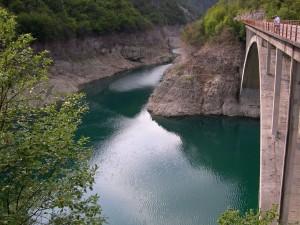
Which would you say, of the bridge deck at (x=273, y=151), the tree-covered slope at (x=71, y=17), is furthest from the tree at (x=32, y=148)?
the tree-covered slope at (x=71, y=17)

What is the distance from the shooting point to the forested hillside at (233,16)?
3575 cm

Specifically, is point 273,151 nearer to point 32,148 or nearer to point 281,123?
point 281,123

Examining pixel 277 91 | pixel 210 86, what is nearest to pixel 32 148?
pixel 277 91

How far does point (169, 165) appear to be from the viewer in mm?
29625

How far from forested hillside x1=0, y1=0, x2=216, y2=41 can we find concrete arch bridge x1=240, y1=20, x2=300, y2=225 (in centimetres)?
3266

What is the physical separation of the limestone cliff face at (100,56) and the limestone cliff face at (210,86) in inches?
549

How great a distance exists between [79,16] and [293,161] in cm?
6070

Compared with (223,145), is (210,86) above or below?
above

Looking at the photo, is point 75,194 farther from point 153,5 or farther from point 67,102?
point 153,5

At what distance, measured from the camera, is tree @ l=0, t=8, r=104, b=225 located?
7.52 m

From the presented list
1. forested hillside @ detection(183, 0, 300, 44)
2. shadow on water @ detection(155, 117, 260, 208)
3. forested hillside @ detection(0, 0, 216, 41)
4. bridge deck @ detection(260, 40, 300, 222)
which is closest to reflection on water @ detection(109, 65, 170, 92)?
forested hillside @ detection(0, 0, 216, 41)

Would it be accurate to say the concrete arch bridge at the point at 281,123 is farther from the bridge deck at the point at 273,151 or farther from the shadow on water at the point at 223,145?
the shadow on water at the point at 223,145

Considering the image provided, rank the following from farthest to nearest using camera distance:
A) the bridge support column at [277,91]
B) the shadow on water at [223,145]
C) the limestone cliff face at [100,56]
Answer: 1. the limestone cliff face at [100,56]
2. the shadow on water at [223,145]
3. the bridge support column at [277,91]

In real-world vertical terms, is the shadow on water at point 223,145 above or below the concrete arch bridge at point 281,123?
below
